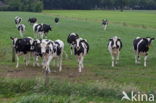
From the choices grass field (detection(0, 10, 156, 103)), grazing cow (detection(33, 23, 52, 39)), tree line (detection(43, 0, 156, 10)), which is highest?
tree line (detection(43, 0, 156, 10))

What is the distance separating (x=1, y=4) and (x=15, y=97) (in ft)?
340

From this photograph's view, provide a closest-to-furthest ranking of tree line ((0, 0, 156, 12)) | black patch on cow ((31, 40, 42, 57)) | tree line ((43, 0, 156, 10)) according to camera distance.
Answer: black patch on cow ((31, 40, 42, 57)) → tree line ((43, 0, 156, 10)) → tree line ((0, 0, 156, 12))

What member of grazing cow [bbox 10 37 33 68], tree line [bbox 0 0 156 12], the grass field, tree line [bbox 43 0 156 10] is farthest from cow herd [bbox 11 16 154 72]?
tree line [bbox 43 0 156 10]

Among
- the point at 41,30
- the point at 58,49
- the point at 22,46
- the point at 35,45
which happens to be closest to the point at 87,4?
the point at 41,30

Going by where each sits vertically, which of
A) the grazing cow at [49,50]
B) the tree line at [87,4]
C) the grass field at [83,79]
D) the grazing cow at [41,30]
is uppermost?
the tree line at [87,4]

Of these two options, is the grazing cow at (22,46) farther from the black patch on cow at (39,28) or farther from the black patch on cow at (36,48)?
the black patch on cow at (39,28)

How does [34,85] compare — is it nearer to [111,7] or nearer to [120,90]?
[120,90]

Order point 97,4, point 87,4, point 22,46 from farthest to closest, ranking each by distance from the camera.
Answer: point 97,4
point 87,4
point 22,46

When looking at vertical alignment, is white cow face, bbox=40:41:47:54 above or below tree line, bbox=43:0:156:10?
below

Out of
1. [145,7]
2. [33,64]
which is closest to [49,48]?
[33,64]

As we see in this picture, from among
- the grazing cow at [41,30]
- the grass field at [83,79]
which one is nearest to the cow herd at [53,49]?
the grass field at [83,79]

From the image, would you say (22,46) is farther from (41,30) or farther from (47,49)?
(41,30)

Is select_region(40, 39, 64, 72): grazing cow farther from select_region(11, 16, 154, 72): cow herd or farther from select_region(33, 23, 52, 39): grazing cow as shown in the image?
select_region(33, 23, 52, 39): grazing cow

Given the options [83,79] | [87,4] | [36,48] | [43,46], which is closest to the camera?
[83,79]
